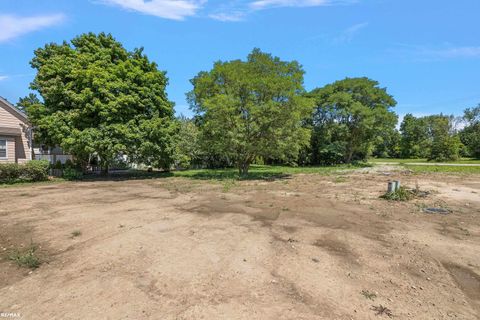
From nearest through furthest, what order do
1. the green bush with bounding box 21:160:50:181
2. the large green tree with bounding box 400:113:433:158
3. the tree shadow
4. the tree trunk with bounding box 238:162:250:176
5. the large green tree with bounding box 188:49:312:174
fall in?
the green bush with bounding box 21:160:50:181 < the large green tree with bounding box 188:49:312:174 < the tree shadow < the tree trunk with bounding box 238:162:250:176 < the large green tree with bounding box 400:113:433:158

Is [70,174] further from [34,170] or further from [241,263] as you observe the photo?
[241,263]

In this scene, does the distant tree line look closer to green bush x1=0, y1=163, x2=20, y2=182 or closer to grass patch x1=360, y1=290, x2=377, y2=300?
green bush x1=0, y1=163, x2=20, y2=182

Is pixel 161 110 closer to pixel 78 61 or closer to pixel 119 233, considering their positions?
pixel 78 61

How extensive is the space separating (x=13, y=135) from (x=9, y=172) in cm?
362

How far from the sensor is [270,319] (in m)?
2.94

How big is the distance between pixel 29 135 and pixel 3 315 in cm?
1845

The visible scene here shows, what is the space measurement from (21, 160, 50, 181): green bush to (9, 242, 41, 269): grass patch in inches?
503

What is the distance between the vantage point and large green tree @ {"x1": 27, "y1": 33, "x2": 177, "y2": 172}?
1625 centimetres

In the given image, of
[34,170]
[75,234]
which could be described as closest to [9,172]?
[34,170]

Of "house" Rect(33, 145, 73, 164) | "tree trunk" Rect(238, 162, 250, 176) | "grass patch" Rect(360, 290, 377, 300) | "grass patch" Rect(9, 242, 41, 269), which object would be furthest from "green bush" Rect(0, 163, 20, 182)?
"grass patch" Rect(360, 290, 377, 300)

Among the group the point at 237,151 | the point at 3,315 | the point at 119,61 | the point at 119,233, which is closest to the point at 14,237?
the point at 119,233

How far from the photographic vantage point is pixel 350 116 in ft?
108

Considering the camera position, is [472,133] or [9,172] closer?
[9,172]

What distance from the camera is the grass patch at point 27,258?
4.29 meters
